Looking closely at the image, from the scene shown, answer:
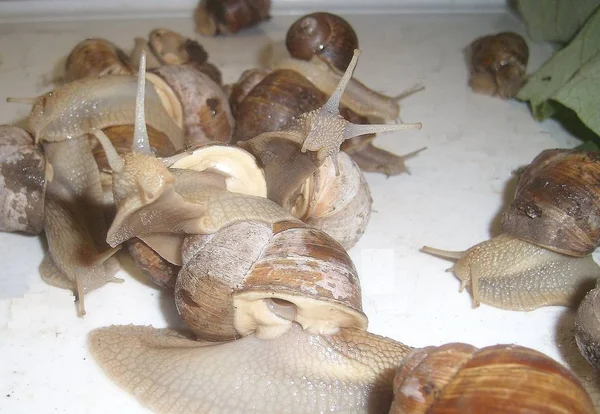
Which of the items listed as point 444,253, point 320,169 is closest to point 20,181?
point 320,169

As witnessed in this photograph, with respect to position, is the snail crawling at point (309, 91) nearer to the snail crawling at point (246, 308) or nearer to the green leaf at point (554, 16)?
the snail crawling at point (246, 308)

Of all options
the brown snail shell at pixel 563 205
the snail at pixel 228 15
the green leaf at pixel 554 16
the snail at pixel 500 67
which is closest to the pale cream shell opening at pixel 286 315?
the brown snail shell at pixel 563 205

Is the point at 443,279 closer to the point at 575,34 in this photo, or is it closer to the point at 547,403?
the point at 547,403

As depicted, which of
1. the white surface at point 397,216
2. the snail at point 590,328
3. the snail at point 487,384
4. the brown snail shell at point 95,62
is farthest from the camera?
the brown snail shell at point 95,62

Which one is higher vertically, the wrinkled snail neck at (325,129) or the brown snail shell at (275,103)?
the wrinkled snail neck at (325,129)

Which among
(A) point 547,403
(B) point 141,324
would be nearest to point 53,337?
(B) point 141,324

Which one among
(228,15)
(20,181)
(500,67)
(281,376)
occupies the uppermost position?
(228,15)

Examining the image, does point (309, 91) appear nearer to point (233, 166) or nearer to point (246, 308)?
point (233, 166)
